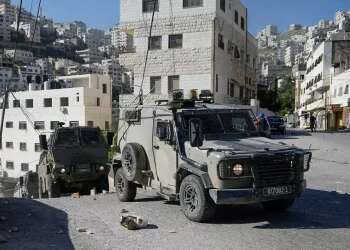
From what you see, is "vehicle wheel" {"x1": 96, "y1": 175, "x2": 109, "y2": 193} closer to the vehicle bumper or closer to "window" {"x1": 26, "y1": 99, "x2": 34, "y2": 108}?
the vehicle bumper

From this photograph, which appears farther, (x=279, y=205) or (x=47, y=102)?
(x=47, y=102)

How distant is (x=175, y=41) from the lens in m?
34.9

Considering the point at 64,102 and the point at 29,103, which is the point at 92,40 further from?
the point at 64,102

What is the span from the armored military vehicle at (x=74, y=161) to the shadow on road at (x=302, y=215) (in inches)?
237

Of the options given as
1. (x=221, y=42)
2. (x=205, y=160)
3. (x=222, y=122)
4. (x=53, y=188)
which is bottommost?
(x=53, y=188)

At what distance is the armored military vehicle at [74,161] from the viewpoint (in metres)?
14.3

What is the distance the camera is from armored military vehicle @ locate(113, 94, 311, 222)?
776 centimetres

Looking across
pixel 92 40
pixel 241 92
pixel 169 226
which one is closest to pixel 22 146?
pixel 241 92

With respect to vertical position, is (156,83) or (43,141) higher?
(156,83)

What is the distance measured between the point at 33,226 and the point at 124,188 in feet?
9.15

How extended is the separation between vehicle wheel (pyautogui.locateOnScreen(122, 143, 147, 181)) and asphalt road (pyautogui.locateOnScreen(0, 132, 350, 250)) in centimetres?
69

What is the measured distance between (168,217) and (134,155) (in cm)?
166

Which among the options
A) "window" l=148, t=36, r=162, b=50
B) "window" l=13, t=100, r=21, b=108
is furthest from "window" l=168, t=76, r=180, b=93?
"window" l=13, t=100, r=21, b=108

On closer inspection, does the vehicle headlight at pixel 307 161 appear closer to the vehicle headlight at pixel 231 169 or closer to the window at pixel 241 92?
the vehicle headlight at pixel 231 169
